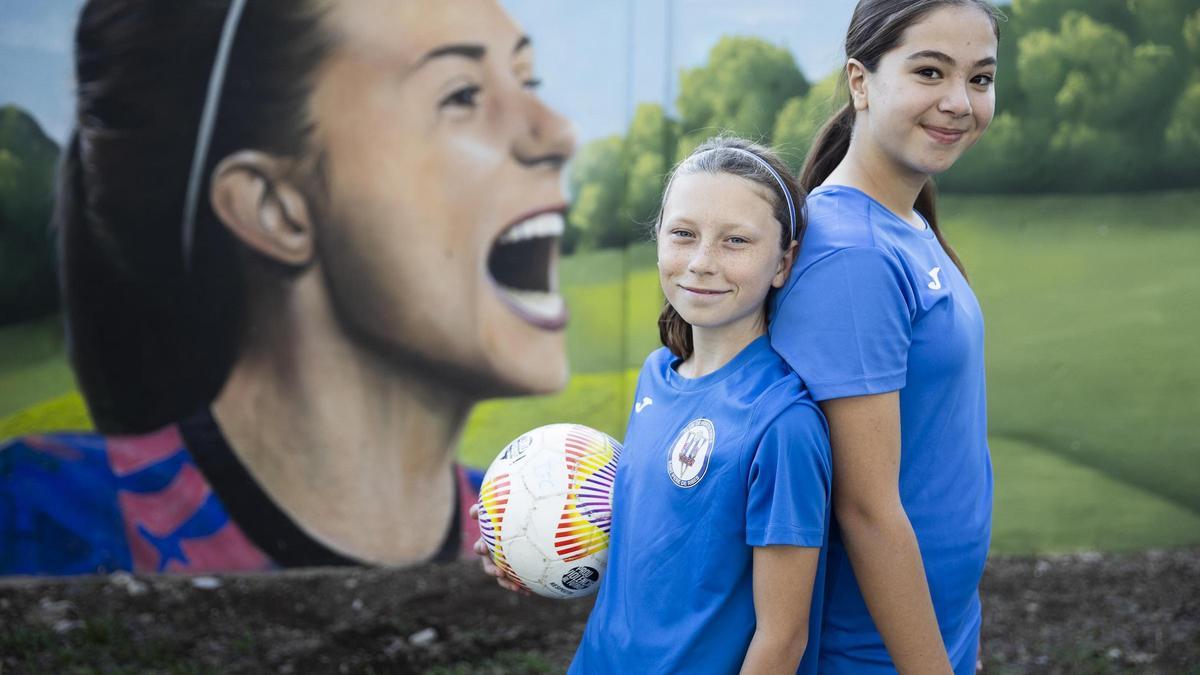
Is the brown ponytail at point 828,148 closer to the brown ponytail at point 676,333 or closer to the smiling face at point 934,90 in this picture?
the smiling face at point 934,90

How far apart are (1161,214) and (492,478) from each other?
3892 millimetres

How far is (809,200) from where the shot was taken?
5.82ft

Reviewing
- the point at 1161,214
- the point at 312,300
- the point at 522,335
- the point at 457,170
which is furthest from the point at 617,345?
the point at 1161,214

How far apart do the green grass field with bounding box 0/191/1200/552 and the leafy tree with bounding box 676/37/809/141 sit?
706mm

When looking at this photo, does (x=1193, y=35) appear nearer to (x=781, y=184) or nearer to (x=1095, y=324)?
(x=1095, y=324)

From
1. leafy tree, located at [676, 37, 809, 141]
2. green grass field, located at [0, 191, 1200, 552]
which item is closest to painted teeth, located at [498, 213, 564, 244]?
green grass field, located at [0, 191, 1200, 552]

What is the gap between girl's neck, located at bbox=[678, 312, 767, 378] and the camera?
1.71m

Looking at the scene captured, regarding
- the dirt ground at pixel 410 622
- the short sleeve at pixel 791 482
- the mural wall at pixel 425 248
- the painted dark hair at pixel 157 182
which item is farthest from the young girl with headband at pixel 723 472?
the painted dark hair at pixel 157 182

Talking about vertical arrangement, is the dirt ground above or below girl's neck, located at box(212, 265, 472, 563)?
below

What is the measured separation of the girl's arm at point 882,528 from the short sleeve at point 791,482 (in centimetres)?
4

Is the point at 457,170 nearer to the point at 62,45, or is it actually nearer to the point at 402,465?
the point at 402,465

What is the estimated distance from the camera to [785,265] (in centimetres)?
169

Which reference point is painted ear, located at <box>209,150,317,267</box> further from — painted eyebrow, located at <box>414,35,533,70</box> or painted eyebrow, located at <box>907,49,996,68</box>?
painted eyebrow, located at <box>907,49,996,68</box>

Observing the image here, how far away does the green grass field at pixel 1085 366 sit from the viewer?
4.83 meters
